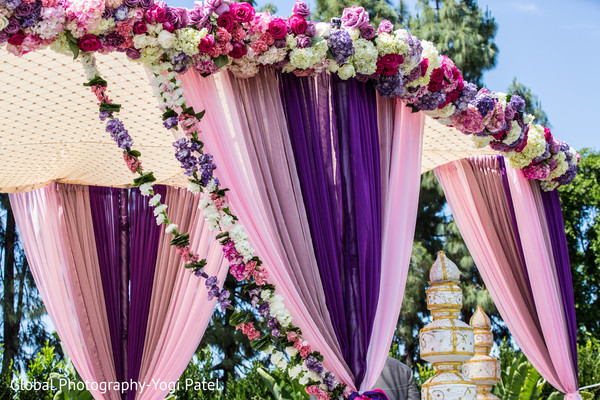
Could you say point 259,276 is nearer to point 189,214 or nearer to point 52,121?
point 52,121

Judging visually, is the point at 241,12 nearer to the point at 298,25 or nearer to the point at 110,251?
the point at 298,25

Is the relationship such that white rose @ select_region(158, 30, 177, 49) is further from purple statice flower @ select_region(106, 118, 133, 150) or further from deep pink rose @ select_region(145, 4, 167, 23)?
purple statice flower @ select_region(106, 118, 133, 150)

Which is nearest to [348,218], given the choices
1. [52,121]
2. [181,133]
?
[181,133]

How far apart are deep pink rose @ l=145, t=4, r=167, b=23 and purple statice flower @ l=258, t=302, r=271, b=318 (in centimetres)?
141

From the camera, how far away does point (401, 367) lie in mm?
6449

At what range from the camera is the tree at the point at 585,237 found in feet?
43.3

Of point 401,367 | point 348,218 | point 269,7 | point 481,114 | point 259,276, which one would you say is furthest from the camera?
point 269,7

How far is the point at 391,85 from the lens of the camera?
12.8 feet

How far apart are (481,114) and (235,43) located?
1850 mm

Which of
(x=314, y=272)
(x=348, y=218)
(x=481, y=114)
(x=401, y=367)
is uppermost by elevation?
(x=481, y=114)

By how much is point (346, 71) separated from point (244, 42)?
57 centimetres

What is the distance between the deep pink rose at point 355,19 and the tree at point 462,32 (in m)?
11.3

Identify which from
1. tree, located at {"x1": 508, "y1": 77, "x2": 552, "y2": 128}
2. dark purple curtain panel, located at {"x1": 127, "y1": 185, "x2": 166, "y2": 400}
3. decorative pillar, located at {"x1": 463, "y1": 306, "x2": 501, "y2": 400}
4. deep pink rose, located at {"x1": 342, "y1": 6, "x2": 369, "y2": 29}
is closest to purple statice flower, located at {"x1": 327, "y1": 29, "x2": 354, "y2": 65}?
deep pink rose, located at {"x1": 342, "y1": 6, "x2": 369, "y2": 29}

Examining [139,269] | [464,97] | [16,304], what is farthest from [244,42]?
[16,304]
